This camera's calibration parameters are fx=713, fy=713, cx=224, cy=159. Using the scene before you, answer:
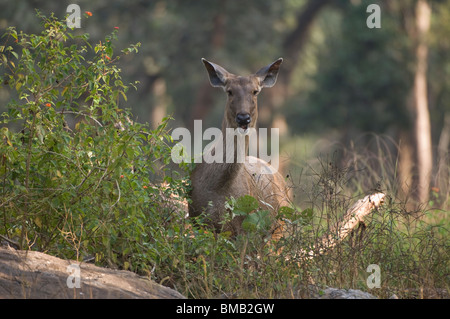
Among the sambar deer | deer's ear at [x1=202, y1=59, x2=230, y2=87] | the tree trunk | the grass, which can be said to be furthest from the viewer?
the tree trunk

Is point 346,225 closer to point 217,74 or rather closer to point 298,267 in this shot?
point 298,267

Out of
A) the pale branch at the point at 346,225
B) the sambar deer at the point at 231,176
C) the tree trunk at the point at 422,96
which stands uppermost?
the tree trunk at the point at 422,96

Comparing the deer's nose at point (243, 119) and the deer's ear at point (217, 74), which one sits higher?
the deer's ear at point (217, 74)

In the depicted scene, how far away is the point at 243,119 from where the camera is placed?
803cm

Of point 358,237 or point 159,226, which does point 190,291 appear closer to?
point 159,226

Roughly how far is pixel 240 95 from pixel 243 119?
380 millimetres

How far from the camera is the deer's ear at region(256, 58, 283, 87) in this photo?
8898 millimetres

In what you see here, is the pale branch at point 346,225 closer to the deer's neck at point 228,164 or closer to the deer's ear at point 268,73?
the deer's neck at point 228,164

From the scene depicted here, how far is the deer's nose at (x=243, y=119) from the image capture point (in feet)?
26.4

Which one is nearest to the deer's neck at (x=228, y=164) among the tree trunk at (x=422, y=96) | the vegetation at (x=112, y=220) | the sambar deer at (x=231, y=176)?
the sambar deer at (x=231, y=176)

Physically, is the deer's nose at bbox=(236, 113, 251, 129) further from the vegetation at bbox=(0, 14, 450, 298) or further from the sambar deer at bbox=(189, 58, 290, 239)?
the vegetation at bbox=(0, 14, 450, 298)

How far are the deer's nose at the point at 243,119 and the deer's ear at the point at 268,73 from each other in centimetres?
92

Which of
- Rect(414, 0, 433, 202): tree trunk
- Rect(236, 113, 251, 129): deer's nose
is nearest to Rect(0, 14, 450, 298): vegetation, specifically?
Rect(236, 113, 251, 129): deer's nose
